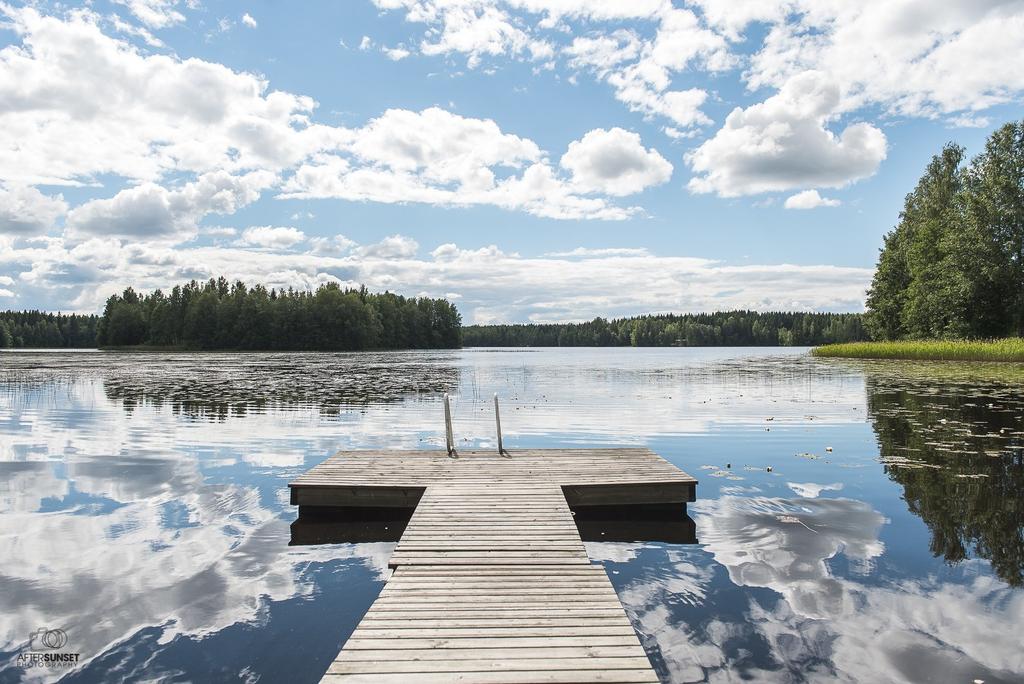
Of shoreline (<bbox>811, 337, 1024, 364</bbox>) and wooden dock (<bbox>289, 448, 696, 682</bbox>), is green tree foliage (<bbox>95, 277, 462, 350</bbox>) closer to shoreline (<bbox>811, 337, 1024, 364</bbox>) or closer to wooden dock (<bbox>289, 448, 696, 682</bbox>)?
shoreline (<bbox>811, 337, 1024, 364</bbox>)

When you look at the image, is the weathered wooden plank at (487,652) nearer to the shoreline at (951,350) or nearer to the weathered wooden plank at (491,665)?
the weathered wooden plank at (491,665)

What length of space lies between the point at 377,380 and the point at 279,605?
36597mm

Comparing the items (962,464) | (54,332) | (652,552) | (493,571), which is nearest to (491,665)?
(493,571)

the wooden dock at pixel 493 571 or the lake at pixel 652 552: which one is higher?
the wooden dock at pixel 493 571

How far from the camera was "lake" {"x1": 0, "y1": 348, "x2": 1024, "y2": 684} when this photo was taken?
6.46 metres

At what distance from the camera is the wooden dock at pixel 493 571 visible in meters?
4.89

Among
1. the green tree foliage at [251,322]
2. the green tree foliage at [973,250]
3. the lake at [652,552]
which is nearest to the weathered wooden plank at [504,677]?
the lake at [652,552]

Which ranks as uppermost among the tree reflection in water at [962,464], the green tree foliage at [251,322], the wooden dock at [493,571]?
the green tree foliage at [251,322]

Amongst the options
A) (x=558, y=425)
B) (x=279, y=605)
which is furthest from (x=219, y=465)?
(x=558, y=425)

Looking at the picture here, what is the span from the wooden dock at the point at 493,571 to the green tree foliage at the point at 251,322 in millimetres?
126940

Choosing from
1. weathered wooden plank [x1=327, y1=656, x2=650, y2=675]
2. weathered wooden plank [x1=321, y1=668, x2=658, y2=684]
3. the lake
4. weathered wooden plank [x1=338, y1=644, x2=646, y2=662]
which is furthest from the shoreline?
weathered wooden plank [x1=321, y1=668, x2=658, y2=684]

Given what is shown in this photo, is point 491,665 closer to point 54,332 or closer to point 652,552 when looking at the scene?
point 652,552

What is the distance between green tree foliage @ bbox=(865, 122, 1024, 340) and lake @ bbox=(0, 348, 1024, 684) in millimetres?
42057

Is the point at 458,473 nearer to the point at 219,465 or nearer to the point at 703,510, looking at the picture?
the point at 703,510
